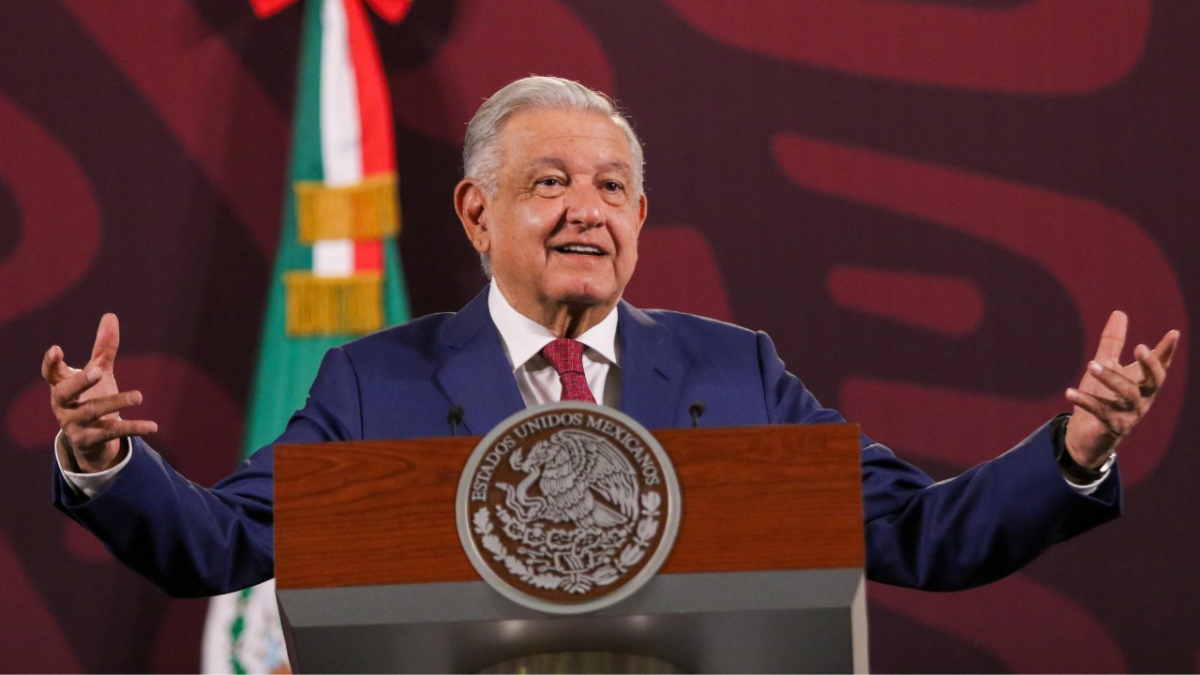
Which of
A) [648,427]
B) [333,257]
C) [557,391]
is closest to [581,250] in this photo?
[557,391]

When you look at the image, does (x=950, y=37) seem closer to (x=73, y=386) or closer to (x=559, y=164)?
(x=559, y=164)

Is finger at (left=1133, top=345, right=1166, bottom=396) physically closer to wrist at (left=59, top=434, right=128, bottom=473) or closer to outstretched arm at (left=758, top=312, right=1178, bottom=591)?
outstretched arm at (left=758, top=312, right=1178, bottom=591)

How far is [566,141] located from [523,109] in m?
0.11

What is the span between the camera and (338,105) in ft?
11.3

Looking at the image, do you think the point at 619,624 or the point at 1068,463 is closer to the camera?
the point at 619,624

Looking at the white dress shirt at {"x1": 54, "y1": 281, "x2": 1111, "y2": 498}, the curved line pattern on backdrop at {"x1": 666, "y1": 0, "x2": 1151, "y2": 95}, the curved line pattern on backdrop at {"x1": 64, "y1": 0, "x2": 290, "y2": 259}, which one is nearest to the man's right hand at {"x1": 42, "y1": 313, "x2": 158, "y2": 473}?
the white dress shirt at {"x1": 54, "y1": 281, "x2": 1111, "y2": 498}

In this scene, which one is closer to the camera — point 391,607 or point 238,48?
point 391,607

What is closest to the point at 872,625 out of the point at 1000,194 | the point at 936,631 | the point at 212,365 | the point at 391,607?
the point at 936,631

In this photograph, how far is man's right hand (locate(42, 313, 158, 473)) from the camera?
1.48 meters

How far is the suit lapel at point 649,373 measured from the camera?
6.45 feet

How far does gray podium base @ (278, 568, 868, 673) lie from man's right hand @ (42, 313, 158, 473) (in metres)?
0.34

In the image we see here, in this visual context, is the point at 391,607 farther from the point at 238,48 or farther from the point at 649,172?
the point at 238,48

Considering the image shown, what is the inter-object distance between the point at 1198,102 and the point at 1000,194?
0.55 metres

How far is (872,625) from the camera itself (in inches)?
124
